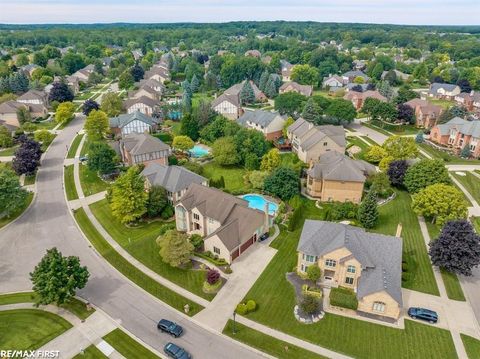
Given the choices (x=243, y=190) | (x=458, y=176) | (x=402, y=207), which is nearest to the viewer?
(x=402, y=207)

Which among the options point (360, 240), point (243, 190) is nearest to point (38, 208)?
point (243, 190)

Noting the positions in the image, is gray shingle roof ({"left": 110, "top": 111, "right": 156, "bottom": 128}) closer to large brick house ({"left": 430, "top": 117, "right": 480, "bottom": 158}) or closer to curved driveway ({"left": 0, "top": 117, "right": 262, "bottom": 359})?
curved driveway ({"left": 0, "top": 117, "right": 262, "bottom": 359})

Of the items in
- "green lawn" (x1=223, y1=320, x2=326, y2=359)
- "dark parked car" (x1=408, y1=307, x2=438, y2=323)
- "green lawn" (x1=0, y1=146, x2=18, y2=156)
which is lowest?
"green lawn" (x1=0, y1=146, x2=18, y2=156)

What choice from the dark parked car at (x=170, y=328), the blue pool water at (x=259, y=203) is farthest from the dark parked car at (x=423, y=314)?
the blue pool water at (x=259, y=203)

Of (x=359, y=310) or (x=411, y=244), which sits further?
(x=411, y=244)

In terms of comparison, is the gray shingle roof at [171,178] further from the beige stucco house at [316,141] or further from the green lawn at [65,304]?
the beige stucco house at [316,141]

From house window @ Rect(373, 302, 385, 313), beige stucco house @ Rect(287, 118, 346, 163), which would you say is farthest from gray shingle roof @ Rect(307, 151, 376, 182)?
house window @ Rect(373, 302, 385, 313)

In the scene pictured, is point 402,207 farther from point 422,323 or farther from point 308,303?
point 308,303

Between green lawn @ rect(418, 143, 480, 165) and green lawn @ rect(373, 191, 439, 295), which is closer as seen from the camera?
green lawn @ rect(373, 191, 439, 295)
